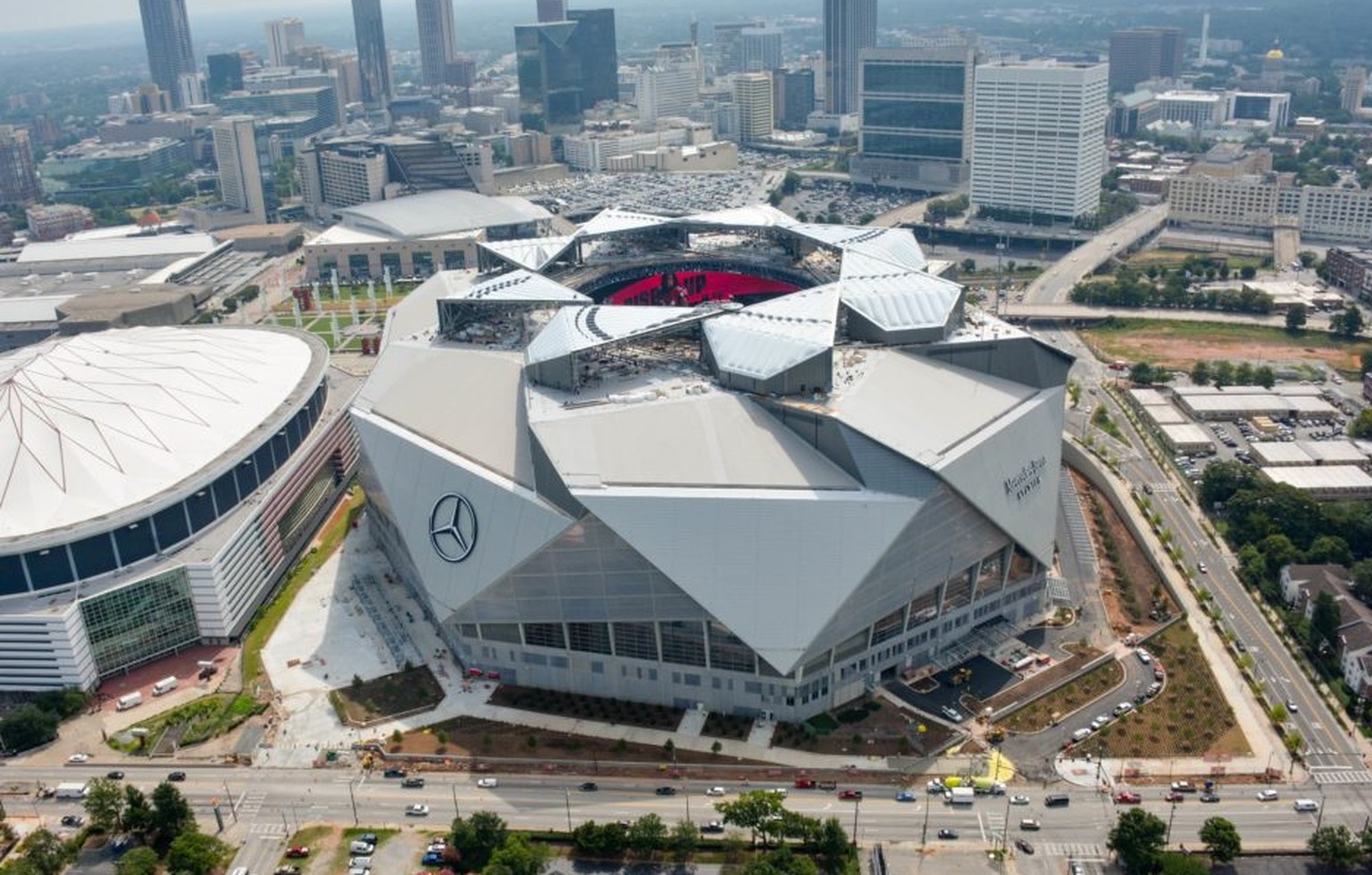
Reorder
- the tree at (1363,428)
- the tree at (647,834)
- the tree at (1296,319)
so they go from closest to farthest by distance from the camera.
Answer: the tree at (647,834) → the tree at (1363,428) → the tree at (1296,319)

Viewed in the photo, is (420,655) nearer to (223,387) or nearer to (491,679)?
(491,679)

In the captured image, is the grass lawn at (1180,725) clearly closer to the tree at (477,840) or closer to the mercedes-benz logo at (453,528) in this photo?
the tree at (477,840)

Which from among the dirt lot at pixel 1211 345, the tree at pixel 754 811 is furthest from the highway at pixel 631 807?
the dirt lot at pixel 1211 345

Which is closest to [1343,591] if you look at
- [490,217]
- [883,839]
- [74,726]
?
[883,839]

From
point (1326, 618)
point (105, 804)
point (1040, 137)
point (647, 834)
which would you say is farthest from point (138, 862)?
point (1040, 137)

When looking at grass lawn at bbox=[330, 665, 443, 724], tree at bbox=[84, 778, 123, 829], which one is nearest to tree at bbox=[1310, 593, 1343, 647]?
grass lawn at bbox=[330, 665, 443, 724]

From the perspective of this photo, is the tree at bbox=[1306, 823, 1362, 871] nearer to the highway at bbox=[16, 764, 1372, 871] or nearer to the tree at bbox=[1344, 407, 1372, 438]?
the highway at bbox=[16, 764, 1372, 871]
